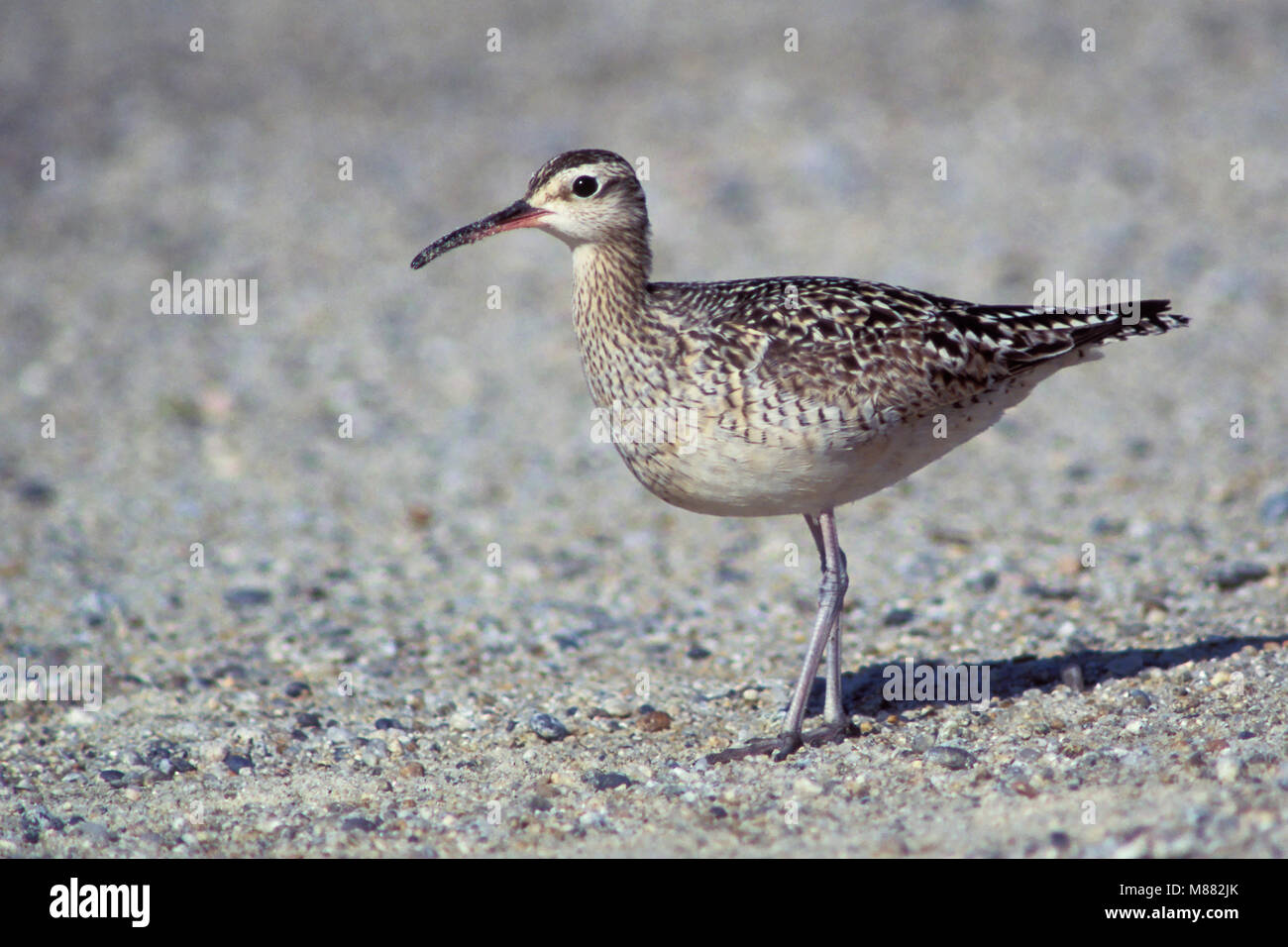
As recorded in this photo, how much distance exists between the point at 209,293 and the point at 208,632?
597 cm

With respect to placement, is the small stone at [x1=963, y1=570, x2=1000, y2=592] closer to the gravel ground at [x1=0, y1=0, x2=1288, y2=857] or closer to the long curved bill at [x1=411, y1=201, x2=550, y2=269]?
the gravel ground at [x1=0, y1=0, x2=1288, y2=857]

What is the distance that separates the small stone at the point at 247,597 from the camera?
32.7ft

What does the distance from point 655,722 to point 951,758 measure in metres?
1.66

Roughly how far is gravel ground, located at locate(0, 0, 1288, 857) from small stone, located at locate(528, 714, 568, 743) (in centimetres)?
4

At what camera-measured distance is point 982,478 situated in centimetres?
1158

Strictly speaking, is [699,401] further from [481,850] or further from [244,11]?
[244,11]

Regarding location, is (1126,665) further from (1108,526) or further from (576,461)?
(576,461)

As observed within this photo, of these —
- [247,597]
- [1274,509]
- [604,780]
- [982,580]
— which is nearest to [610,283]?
[604,780]

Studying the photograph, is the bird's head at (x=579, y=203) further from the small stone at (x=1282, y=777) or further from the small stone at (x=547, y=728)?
the small stone at (x=1282, y=777)

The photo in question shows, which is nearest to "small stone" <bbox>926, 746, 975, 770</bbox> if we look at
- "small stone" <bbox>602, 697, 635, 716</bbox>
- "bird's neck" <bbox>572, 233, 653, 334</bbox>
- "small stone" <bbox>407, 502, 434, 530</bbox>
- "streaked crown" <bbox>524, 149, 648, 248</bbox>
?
"small stone" <bbox>602, 697, 635, 716</bbox>

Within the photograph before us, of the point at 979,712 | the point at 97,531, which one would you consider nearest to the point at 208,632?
the point at 97,531

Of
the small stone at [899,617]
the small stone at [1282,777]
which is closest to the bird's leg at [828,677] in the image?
the small stone at [899,617]

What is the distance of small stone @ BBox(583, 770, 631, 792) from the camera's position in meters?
6.91
